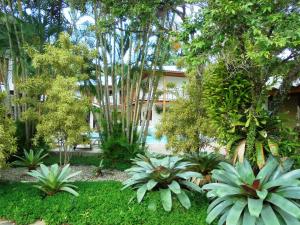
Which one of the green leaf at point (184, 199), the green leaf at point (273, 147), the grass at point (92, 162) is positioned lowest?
the grass at point (92, 162)

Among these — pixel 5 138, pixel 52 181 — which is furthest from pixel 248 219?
pixel 5 138

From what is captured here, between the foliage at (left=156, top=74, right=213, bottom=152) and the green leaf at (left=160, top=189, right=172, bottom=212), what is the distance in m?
3.98

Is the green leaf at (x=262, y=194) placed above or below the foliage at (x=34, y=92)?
below

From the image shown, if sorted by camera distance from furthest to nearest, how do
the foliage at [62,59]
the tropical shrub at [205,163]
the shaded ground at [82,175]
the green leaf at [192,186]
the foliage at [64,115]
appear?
the foliage at [62,59] → the shaded ground at [82,175] → the foliage at [64,115] → the tropical shrub at [205,163] → the green leaf at [192,186]

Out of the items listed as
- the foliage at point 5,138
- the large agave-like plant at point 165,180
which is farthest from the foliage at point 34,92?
the large agave-like plant at point 165,180

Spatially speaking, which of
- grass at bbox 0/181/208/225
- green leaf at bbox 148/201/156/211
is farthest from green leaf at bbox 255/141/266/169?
green leaf at bbox 148/201/156/211

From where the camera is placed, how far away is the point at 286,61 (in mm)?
5859

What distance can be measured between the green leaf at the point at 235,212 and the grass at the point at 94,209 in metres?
0.74

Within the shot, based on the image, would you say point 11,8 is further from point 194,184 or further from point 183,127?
point 194,184

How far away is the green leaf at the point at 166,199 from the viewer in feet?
17.3

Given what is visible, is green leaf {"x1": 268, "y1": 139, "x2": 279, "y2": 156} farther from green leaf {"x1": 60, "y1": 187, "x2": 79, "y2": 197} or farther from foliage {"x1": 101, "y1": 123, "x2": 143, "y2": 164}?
foliage {"x1": 101, "y1": 123, "x2": 143, "y2": 164}

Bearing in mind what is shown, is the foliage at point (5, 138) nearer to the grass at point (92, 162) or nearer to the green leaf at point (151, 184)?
the green leaf at point (151, 184)

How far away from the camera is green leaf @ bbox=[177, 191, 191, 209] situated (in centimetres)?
534

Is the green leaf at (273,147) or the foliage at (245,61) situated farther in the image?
the green leaf at (273,147)
